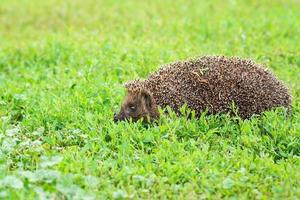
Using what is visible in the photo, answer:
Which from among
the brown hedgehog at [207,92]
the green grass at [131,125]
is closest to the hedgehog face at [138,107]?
the brown hedgehog at [207,92]

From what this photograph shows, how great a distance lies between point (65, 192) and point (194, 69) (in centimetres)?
243

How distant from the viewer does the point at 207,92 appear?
22.1 feet

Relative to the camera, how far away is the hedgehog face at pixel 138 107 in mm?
6598

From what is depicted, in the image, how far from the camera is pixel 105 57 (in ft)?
29.8

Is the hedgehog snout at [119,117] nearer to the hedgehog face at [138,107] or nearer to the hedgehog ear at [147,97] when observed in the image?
the hedgehog face at [138,107]

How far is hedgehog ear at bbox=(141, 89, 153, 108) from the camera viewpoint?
260 inches

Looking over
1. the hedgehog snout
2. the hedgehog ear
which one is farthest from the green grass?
the hedgehog ear

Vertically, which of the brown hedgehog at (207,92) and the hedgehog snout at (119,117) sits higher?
the brown hedgehog at (207,92)

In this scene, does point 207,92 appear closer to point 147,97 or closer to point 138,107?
point 147,97

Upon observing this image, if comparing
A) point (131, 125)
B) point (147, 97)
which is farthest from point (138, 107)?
A: point (131, 125)

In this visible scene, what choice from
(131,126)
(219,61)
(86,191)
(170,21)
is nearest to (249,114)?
(219,61)

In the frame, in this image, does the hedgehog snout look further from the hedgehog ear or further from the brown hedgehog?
the hedgehog ear

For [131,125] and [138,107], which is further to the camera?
[138,107]

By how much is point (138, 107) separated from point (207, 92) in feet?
2.33
